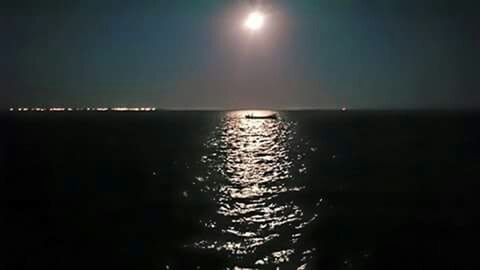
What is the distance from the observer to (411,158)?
60.3 metres

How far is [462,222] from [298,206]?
1066cm

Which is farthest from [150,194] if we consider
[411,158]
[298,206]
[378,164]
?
[411,158]

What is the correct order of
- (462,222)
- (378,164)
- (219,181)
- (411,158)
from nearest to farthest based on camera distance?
(462,222) → (219,181) → (378,164) → (411,158)

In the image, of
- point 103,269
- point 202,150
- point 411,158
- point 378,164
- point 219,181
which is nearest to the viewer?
point 103,269

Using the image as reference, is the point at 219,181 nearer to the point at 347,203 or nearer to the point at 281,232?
the point at 347,203

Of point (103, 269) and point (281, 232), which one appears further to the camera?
point (281, 232)

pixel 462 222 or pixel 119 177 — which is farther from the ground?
pixel 119 177

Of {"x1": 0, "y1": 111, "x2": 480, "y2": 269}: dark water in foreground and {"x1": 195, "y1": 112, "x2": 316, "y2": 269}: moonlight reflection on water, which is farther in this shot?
{"x1": 195, "y1": 112, "x2": 316, "y2": 269}: moonlight reflection on water

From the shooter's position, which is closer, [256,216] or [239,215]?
[256,216]

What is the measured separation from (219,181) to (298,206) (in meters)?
13.3

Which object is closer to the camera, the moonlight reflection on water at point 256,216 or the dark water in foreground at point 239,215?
the dark water in foreground at point 239,215

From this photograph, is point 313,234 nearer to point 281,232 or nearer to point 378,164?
point 281,232

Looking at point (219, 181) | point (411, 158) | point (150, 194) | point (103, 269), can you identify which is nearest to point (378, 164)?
point (411, 158)

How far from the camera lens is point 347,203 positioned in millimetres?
33094
